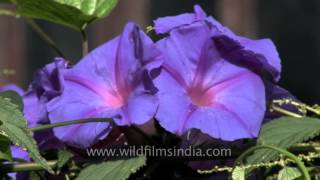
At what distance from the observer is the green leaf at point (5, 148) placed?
518mm

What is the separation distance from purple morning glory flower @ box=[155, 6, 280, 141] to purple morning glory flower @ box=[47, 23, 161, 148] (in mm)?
10

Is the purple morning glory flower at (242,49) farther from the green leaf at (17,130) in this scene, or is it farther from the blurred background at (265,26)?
the blurred background at (265,26)

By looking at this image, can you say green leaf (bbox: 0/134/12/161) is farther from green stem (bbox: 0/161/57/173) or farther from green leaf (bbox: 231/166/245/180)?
green leaf (bbox: 231/166/245/180)

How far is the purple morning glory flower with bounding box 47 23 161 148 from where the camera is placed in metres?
0.50

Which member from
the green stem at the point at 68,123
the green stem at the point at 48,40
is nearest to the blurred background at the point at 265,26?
the green stem at the point at 48,40

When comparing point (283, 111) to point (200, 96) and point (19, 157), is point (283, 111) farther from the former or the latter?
point (19, 157)

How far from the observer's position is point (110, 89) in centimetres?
54

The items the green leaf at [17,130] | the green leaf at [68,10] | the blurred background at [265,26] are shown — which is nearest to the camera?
the green leaf at [17,130]

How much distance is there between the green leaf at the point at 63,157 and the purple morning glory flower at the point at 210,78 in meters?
0.08

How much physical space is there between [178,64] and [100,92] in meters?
0.06

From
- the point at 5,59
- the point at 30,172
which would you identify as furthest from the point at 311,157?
the point at 5,59

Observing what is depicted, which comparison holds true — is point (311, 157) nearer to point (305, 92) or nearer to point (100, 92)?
point (100, 92)

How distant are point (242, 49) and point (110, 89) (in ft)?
0.30

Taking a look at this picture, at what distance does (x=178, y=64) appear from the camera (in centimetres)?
51
